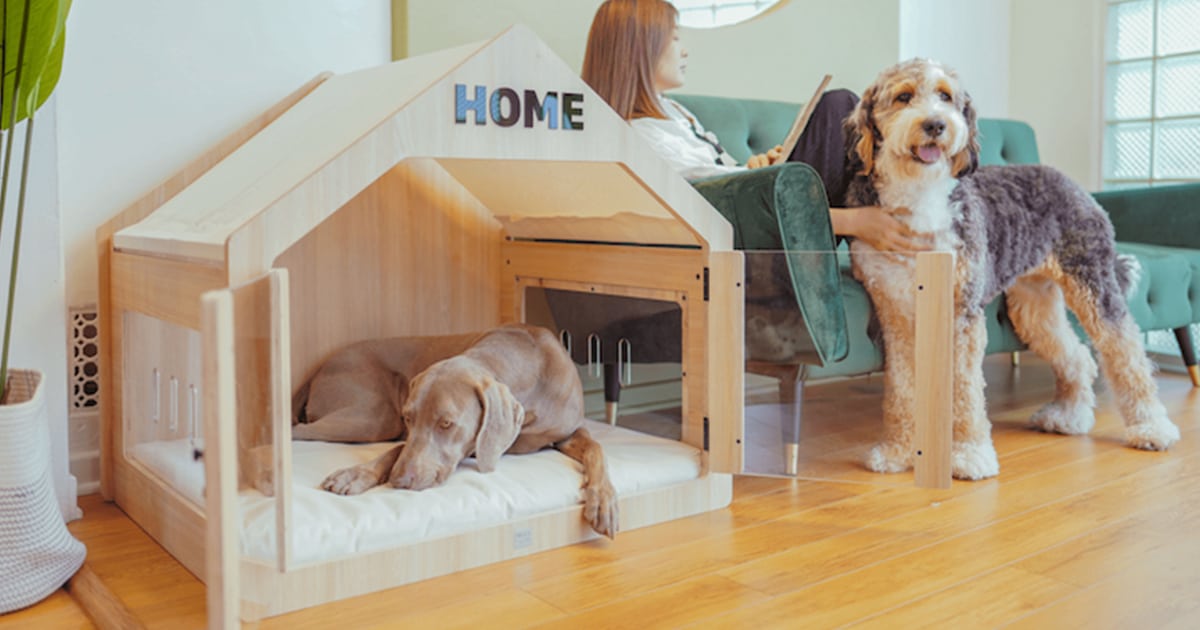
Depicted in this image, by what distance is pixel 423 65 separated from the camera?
2.05 m

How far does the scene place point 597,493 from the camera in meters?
1.99

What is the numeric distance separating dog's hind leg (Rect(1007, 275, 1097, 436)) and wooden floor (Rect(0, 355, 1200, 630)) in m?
0.39

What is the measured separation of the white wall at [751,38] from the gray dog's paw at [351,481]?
1.24 m

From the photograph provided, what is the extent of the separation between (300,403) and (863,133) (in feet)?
4.77

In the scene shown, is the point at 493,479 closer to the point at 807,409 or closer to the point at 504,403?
the point at 504,403

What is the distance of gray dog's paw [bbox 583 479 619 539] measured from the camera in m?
1.96

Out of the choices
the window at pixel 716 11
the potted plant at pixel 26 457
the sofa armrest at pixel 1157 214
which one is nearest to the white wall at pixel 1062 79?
the sofa armrest at pixel 1157 214

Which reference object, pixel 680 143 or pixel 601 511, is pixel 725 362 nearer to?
pixel 601 511

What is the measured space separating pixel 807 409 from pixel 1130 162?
279cm

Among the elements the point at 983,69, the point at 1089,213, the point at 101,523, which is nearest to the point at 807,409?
the point at 1089,213

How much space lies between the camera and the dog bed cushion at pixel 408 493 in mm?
1677

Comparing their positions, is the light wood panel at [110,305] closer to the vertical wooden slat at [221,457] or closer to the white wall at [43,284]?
the white wall at [43,284]

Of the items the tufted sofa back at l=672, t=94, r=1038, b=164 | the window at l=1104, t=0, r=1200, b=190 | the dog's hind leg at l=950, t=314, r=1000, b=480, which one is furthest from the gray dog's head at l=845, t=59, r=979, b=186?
the window at l=1104, t=0, r=1200, b=190

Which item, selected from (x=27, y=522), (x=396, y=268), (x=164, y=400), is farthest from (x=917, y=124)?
(x=27, y=522)
